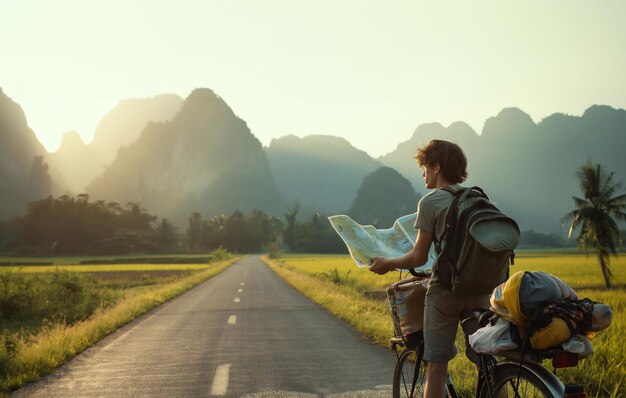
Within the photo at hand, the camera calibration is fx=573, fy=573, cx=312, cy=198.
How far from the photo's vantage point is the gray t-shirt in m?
3.26

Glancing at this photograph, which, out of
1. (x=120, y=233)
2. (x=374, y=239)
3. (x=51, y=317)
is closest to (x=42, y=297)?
(x=51, y=317)

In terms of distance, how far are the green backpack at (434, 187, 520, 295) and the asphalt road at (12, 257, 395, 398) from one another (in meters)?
3.02

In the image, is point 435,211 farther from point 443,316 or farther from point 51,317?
point 51,317

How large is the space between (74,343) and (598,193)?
32.7m

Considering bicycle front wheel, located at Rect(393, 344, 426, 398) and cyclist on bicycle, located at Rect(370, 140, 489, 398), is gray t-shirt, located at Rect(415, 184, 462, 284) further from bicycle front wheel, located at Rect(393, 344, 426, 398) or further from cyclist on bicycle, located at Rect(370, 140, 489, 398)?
bicycle front wheel, located at Rect(393, 344, 426, 398)

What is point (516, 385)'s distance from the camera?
9.62 feet

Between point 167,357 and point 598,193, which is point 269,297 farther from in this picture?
point 598,193

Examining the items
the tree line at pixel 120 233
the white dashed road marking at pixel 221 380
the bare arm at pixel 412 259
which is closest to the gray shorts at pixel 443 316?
the bare arm at pixel 412 259

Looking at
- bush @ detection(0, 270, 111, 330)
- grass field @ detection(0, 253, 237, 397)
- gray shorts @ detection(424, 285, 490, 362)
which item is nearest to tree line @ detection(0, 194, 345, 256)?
bush @ detection(0, 270, 111, 330)

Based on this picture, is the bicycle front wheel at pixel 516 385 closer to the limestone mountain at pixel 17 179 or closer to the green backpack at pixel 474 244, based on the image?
the green backpack at pixel 474 244

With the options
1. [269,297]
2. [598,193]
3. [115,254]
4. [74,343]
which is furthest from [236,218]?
[74,343]

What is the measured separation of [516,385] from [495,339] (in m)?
0.31

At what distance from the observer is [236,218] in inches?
5842

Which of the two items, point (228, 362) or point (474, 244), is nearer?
point (474, 244)
